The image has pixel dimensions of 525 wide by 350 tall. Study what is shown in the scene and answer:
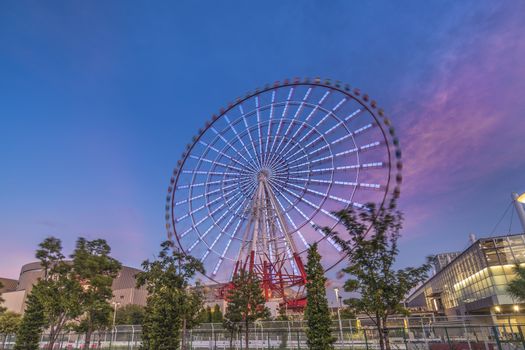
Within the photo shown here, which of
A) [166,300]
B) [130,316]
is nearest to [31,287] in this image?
[130,316]

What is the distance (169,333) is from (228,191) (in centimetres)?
2183

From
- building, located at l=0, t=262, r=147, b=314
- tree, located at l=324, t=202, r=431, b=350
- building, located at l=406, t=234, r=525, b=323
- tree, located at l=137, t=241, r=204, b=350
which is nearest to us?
tree, located at l=324, t=202, r=431, b=350

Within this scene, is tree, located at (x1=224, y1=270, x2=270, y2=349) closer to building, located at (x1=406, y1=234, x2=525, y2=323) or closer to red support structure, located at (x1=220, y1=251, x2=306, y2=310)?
red support structure, located at (x1=220, y1=251, x2=306, y2=310)

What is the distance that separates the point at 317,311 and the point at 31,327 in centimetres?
2768

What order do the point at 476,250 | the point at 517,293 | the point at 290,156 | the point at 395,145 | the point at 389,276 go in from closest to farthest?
1. the point at 389,276
2. the point at 517,293
3. the point at 395,145
4. the point at 290,156
5. the point at 476,250

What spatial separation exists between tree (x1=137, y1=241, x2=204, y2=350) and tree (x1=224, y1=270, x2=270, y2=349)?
270 inches

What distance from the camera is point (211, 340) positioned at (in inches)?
1174

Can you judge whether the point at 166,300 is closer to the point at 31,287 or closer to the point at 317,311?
the point at 317,311

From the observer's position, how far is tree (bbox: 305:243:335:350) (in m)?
17.9

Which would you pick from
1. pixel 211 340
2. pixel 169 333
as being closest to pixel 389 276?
pixel 169 333

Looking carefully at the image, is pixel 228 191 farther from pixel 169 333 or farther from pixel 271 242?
pixel 169 333

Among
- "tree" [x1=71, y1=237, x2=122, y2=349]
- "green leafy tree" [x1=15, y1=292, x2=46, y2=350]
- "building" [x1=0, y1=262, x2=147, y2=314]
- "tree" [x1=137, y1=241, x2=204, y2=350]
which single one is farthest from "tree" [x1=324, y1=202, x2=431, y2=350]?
"building" [x1=0, y1=262, x2=147, y2=314]

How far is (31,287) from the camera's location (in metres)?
113

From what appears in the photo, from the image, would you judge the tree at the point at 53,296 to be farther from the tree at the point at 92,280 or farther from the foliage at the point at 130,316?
the foliage at the point at 130,316
